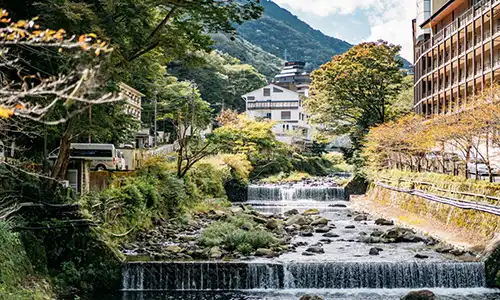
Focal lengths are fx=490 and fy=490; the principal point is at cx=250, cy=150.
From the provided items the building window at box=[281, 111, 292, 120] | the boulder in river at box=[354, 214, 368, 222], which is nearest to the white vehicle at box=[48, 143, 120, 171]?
the boulder in river at box=[354, 214, 368, 222]

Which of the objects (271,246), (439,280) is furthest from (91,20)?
(439,280)

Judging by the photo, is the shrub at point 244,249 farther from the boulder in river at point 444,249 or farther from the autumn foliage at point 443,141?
the autumn foliage at point 443,141

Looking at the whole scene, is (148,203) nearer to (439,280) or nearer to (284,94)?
(439,280)

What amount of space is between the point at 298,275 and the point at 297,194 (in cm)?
2306

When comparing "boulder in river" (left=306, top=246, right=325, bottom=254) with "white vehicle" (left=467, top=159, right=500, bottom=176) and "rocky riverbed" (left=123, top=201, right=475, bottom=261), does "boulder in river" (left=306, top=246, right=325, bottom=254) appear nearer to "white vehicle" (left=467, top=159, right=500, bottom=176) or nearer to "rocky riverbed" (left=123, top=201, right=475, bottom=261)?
"rocky riverbed" (left=123, top=201, right=475, bottom=261)

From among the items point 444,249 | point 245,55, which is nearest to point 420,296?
point 444,249

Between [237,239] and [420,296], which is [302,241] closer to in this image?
[237,239]

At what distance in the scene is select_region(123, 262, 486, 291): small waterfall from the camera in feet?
51.6

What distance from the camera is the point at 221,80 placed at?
230ft

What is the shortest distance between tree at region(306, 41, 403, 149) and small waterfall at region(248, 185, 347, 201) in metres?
4.58

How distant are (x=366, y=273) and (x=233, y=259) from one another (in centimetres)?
457

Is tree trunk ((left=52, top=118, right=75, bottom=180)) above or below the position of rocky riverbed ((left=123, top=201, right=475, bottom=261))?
above

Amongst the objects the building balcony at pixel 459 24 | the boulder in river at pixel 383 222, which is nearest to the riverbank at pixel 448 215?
the boulder in river at pixel 383 222

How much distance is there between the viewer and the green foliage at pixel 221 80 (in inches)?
2621
